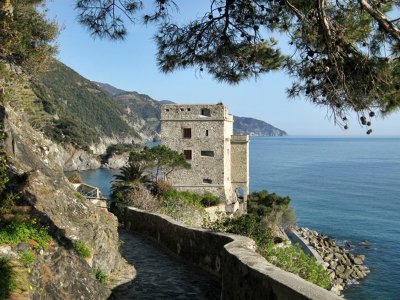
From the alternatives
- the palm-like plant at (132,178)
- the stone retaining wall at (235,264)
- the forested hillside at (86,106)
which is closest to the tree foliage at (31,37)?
the stone retaining wall at (235,264)

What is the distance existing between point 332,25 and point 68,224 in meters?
5.15

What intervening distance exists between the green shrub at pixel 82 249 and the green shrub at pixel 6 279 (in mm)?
1695

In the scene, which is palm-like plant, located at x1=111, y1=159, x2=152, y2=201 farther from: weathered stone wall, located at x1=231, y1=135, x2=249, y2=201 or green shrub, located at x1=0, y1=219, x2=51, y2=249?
→ green shrub, located at x1=0, y1=219, x2=51, y2=249

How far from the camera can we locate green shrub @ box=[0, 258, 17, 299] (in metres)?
4.64

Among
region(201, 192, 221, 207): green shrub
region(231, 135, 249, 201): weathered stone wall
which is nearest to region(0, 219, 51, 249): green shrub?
region(201, 192, 221, 207): green shrub

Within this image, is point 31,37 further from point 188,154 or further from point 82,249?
point 188,154

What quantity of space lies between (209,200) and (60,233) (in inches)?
1195

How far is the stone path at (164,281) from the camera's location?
6.98 meters

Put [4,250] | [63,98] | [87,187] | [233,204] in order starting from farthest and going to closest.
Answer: [63,98] → [233,204] → [87,187] → [4,250]

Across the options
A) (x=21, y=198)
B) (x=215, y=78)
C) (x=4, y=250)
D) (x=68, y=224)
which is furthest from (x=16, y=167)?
(x=215, y=78)

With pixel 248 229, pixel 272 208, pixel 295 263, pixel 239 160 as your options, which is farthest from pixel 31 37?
pixel 272 208

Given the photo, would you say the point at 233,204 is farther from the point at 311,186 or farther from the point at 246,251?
the point at 311,186

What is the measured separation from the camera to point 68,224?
7449 millimetres

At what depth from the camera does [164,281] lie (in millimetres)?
7719
